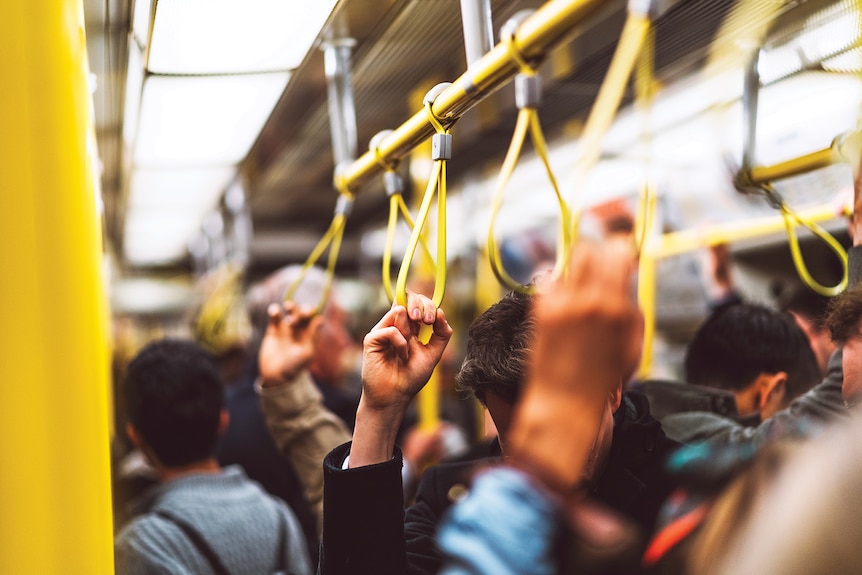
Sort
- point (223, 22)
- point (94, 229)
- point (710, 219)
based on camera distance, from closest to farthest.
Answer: point (94, 229) < point (223, 22) < point (710, 219)

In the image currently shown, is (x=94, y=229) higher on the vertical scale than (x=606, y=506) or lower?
higher

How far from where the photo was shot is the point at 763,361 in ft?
Result: 6.35

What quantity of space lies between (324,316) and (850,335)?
5.94 feet

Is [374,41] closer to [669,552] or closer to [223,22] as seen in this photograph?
[223,22]

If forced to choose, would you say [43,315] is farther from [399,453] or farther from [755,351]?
[755,351]

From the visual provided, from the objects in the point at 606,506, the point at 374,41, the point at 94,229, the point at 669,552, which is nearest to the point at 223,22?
the point at 374,41

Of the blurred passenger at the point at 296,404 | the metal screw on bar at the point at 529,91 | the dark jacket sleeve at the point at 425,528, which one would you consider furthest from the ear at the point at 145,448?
the metal screw on bar at the point at 529,91

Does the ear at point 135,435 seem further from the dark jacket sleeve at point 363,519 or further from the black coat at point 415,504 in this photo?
the dark jacket sleeve at point 363,519

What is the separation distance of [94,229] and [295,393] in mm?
843

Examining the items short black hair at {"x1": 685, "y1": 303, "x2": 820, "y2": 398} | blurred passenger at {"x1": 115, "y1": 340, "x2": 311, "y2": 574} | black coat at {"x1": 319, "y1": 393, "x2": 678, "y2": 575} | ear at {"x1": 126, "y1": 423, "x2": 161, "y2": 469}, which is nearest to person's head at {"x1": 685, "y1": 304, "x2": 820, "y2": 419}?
short black hair at {"x1": 685, "y1": 303, "x2": 820, "y2": 398}

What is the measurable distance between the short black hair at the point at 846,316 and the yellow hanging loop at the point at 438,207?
0.60m

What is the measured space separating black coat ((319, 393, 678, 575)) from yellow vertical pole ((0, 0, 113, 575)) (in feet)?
1.08

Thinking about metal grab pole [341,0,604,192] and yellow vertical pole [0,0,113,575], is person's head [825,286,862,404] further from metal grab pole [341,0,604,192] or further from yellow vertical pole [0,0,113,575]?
yellow vertical pole [0,0,113,575]

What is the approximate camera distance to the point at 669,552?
0.79 m
